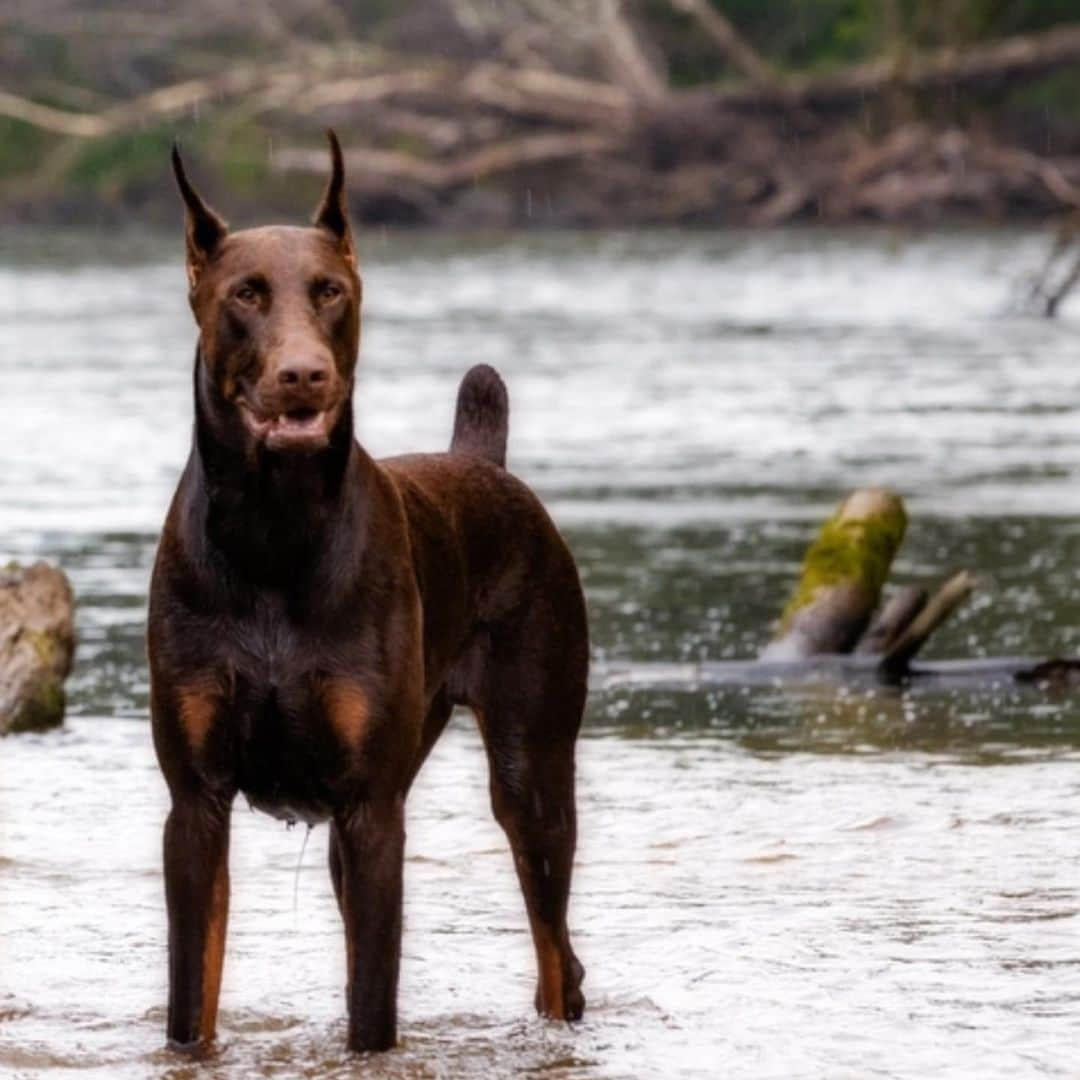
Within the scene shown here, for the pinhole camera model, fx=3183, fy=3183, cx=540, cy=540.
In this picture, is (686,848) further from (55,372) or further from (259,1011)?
(55,372)

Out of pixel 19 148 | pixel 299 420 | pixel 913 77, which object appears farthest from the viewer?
pixel 19 148

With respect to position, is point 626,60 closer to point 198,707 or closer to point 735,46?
point 735,46

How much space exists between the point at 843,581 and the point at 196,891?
672 centimetres

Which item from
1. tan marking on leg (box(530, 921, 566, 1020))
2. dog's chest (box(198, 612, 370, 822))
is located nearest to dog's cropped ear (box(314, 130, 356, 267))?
dog's chest (box(198, 612, 370, 822))

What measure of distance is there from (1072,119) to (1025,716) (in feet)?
143

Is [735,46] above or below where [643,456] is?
above

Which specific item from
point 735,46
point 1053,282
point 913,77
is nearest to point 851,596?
point 1053,282

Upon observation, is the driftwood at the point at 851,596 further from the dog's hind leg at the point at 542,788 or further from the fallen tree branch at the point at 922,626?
the dog's hind leg at the point at 542,788

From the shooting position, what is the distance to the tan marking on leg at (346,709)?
575 centimetres

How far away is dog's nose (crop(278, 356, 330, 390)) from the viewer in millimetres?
5465

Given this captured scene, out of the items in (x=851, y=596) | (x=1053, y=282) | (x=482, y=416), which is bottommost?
(x=851, y=596)

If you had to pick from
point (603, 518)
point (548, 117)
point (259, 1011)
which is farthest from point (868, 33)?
point (259, 1011)

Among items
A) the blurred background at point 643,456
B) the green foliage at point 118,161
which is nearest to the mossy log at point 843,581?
Result: the blurred background at point 643,456

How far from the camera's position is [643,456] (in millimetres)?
21625
